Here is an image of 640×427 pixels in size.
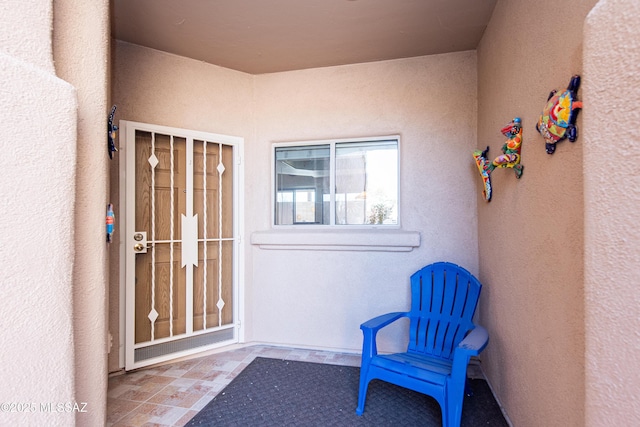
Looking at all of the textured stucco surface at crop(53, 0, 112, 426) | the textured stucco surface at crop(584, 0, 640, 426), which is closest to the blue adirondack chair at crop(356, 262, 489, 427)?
the textured stucco surface at crop(584, 0, 640, 426)

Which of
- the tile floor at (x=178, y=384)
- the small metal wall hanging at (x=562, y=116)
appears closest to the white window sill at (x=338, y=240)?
the tile floor at (x=178, y=384)

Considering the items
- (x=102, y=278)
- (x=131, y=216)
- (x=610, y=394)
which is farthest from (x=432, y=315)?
(x=131, y=216)

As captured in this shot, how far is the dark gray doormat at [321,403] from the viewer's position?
184 cm

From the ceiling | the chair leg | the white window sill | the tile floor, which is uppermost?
the ceiling

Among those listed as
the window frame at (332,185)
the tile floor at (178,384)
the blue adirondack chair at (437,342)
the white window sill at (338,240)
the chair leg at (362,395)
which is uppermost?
the window frame at (332,185)

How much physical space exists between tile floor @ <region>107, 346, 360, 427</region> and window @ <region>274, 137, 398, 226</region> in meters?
1.27

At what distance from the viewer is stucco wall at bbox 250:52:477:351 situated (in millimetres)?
2586

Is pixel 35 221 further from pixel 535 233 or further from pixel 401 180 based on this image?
pixel 401 180

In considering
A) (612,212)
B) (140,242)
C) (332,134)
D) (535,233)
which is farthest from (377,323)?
(140,242)

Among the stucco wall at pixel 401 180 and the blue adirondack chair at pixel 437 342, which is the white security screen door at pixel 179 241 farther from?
the blue adirondack chair at pixel 437 342

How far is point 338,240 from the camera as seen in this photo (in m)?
2.71

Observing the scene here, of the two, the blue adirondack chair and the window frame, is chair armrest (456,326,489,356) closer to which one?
the blue adirondack chair

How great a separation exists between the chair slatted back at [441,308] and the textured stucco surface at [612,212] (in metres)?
1.39

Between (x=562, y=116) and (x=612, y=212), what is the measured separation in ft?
1.82
